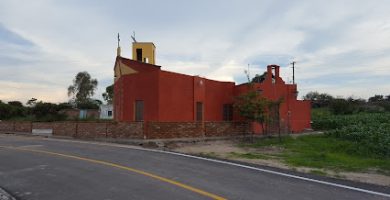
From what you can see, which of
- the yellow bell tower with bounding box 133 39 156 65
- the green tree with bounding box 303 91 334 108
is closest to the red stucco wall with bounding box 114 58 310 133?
the yellow bell tower with bounding box 133 39 156 65

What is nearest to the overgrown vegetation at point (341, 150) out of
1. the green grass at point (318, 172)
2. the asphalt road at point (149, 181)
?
the green grass at point (318, 172)

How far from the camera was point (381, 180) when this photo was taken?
36.5 feet

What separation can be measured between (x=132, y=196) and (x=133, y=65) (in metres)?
21.1

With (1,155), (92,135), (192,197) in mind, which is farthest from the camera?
(92,135)

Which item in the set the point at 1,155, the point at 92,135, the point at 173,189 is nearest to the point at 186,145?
the point at 92,135

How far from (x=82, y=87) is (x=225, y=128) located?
5976cm

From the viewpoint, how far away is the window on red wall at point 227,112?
1220 inches

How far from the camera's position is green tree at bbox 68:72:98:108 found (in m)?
81.1

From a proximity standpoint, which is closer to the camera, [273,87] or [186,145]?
[186,145]

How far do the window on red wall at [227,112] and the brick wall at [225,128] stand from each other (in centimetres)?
245

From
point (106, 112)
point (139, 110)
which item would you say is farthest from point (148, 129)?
point (106, 112)

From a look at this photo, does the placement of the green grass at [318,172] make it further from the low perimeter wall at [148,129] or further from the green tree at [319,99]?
the green tree at [319,99]

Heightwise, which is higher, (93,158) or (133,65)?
(133,65)

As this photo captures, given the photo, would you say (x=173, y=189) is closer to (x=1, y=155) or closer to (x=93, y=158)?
(x=93, y=158)
